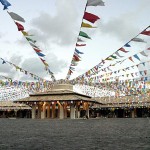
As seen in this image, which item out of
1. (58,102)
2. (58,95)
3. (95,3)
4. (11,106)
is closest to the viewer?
(95,3)

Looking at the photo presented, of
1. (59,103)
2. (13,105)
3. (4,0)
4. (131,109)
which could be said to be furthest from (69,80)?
(4,0)

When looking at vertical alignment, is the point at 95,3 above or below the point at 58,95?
above

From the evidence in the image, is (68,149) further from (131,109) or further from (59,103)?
(131,109)

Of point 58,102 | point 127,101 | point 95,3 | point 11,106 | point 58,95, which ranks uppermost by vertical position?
point 95,3

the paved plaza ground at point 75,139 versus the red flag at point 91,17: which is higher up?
the red flag at point 91,17

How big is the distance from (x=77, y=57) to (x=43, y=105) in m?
32.3

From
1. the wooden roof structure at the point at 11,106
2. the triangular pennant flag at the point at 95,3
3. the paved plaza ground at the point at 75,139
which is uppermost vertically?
the triangular pennant flag at the point at 95,3

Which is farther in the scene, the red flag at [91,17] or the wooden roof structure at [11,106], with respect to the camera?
the wooden roof structure at [11,106]

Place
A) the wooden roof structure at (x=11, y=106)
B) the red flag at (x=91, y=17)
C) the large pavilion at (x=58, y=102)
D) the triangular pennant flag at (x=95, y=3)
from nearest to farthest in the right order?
the triangular pennant flag at (x=95, y=3) < the red flag at (x=91, y=17) < the large pavilion at (x=58, y=102) < the wooden roof structure at (x=11, y=106)

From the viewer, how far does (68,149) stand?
12.2 m

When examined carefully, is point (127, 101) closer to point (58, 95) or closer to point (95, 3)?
point (58, 95)

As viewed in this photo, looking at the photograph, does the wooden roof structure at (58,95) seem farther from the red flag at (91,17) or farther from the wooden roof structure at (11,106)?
the red flag at (91,17)

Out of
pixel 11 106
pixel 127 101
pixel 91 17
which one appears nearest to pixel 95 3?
pixel 91 17

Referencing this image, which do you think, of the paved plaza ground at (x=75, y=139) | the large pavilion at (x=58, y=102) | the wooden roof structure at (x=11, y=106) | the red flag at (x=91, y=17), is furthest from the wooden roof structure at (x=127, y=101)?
the red flag at (x=91, y=17)
